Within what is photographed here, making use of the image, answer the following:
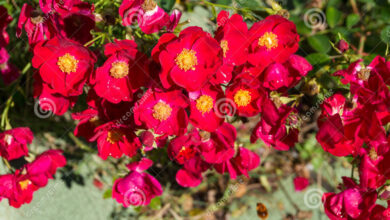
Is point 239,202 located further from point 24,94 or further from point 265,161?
point 24,94

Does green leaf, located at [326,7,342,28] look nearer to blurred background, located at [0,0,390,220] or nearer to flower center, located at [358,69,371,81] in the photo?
blurred background, located at [0,0,390,220]

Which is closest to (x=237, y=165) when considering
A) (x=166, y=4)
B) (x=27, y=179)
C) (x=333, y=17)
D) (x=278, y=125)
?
(x=278, y=125)

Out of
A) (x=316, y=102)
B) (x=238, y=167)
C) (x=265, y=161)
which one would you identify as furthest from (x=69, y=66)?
(x=265, y=161)

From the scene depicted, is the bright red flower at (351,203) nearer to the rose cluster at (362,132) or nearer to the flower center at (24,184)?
the rose cluster at (362,132)

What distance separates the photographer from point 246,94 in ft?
3.53

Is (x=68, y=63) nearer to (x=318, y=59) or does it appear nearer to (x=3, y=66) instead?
(x=3, y=66)

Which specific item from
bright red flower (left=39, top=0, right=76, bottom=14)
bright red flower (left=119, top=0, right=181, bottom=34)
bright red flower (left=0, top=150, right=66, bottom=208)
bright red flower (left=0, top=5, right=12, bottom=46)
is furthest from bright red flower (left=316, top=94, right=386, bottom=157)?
bright red flower (left=0, top=5, right=12, bottom=46)

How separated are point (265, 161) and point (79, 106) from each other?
4.06ft

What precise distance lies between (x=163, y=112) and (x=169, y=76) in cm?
13

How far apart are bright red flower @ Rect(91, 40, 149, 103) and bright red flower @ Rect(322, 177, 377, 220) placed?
803mm

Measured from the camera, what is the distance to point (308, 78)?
4.51 feet

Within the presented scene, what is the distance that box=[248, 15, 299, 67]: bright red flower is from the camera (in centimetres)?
112

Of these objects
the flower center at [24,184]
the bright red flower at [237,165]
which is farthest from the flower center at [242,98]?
the flower center at [24,184]

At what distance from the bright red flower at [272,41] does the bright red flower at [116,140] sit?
46 centimetres
